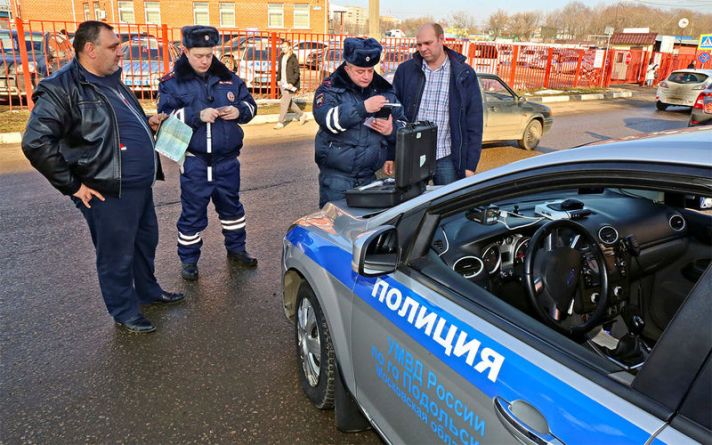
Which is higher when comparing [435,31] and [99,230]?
[435,31]

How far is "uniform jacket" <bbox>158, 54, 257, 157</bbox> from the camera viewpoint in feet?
12.7

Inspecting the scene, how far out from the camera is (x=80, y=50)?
2986mm

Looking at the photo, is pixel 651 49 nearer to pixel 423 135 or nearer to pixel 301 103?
pixel 301 103

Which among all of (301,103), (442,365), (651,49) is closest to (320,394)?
(442,365)

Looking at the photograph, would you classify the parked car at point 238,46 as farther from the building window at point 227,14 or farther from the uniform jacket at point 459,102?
the building window at point 227,14

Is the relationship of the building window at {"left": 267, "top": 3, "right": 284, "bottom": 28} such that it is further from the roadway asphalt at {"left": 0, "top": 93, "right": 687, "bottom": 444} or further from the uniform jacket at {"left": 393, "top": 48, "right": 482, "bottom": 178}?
the uniform jacket at {"left": 393, "top": 48, "right": 482, "bottom": 178}

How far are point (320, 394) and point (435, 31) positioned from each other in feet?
8.90

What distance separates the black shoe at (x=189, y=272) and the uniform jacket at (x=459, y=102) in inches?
80.5

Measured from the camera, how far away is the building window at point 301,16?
43.0 m

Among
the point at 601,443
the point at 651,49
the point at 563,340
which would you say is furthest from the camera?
the point at 651,49

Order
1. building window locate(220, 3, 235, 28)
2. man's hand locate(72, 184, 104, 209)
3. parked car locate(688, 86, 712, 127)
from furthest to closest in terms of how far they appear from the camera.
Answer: building window locate(220, 3, 235, 28)
parked car locate(688, 86, 712, 127)
man's hand locate(72, 184, 104, 209)

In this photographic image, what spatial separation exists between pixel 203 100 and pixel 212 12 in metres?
43.5

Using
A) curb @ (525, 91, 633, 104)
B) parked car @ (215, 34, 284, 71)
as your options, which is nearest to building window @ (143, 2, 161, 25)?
parked car @ (215, 34, 284, 71)

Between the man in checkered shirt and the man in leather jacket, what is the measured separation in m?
1.97
